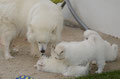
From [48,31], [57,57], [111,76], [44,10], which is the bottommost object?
[111,76]

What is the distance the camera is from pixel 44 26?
5.23m

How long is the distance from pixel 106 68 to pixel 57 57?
46.7 inches

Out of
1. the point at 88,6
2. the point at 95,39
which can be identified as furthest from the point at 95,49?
the point at 88,6

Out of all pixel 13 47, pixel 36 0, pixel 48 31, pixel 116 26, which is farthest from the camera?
pixel 116 26

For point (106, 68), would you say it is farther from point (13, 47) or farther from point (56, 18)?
point (13, 47)

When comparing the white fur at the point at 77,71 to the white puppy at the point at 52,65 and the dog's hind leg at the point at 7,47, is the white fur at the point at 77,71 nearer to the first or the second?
the white puppy at the point at 52,65

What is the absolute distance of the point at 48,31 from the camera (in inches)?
206

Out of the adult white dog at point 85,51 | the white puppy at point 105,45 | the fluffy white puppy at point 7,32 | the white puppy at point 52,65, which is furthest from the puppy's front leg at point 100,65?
the fluffy white puppy at point 7,32

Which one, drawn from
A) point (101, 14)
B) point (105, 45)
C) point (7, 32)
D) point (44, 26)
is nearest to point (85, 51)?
point (105, 45)

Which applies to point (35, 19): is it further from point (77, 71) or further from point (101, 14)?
point (101, 14)

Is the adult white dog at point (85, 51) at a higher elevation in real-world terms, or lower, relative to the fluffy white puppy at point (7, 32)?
lower

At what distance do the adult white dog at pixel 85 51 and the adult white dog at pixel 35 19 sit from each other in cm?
42

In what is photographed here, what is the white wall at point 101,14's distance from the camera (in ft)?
24.1

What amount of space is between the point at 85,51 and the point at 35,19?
4.06ft
